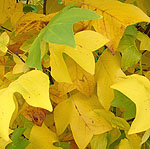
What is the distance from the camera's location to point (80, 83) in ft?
1.24

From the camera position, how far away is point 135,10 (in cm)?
35

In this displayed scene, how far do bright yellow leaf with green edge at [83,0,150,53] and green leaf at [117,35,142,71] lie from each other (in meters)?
0.05

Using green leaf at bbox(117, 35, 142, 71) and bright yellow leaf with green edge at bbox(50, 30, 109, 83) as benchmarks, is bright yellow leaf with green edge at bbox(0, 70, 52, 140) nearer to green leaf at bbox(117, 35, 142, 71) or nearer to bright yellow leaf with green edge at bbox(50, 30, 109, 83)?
bright yellow leaf with green edge at bbox(50, 30, 109, 83)

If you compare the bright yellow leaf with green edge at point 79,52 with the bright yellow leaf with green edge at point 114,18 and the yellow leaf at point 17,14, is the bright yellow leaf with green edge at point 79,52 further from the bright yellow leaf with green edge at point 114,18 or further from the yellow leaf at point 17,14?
the yellow leaf at point 17,14

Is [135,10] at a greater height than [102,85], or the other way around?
[135,10]

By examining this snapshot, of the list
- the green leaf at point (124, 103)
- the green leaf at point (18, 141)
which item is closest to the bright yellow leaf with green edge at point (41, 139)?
the green leaf at point (18, 141)

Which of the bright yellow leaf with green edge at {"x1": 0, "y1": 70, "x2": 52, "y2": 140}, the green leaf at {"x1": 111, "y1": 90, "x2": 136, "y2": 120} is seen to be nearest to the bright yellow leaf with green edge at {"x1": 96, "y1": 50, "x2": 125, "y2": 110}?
the green leaf at {"x1": 111, "y1": 90, "x2": 136, "y2": 120}

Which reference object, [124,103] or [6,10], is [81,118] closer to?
[124,103]

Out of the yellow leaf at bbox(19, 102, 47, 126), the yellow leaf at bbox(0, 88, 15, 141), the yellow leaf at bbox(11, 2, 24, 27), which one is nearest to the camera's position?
the yellow leaf at bbox(0, 88, 15, 141)

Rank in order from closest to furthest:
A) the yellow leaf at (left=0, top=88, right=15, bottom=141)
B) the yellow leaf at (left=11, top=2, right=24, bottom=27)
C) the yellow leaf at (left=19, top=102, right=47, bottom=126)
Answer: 1. the yellow leaf at (left=0, top=88, right=15, bottom=141)
2. the yellow leaf at (left=19, top=102, right=47, bottom=126)
3. the yellow leaf at (left=11, top=2, right=24, bottom=27)

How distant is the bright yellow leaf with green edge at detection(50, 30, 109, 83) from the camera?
1.05 ft

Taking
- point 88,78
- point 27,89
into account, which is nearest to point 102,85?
point 88,78

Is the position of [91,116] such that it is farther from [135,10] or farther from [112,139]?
[135,10]

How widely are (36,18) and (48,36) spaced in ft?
0.43
